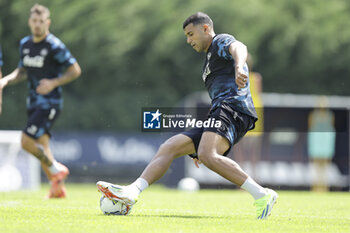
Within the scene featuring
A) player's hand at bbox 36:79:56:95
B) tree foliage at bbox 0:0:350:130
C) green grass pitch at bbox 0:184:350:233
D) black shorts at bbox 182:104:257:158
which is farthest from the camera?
tree foliage at bbox 0:0:350:130

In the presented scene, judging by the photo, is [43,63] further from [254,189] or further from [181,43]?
[181,43]

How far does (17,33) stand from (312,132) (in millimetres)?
12132

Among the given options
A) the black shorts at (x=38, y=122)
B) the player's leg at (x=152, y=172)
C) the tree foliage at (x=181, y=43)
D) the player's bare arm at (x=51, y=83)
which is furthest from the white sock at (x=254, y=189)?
the tree foliage at (x=181, y=43)

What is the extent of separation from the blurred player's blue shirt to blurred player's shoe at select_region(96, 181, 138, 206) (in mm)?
3522

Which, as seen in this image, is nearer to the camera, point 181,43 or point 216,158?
point 216,158

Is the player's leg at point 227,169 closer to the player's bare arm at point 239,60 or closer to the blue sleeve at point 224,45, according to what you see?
the player's bare arm at point 239,60

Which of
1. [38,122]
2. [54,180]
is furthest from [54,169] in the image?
[38,122]

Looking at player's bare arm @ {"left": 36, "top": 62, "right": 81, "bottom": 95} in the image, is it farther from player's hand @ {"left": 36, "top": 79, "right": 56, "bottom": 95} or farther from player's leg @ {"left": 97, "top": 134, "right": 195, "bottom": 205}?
player's leg @ {"left": 97, "top": 134, "right": 195, "bottom": 205}

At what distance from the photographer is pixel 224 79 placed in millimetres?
6395

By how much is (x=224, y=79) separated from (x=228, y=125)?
0.45 meters

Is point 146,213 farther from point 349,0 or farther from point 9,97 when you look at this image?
point 349,0

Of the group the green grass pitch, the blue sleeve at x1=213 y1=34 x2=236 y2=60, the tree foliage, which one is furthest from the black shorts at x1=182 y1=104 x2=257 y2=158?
the tree foliage

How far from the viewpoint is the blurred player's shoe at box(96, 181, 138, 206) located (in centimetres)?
590

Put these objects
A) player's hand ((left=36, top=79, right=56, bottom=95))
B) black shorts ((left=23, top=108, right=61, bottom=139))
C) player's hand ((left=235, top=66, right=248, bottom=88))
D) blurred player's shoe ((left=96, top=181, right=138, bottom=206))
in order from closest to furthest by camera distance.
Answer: player's hand ((left=235, top=66, right=248, bottom=88))
blurred player's shoe ((left=96, top=181, right=138, bottom=206))
player's hand ((left=36, top=79, right=56, bottom=95))
black shorts ((left=23, top=108, right=61, bottom=139))
